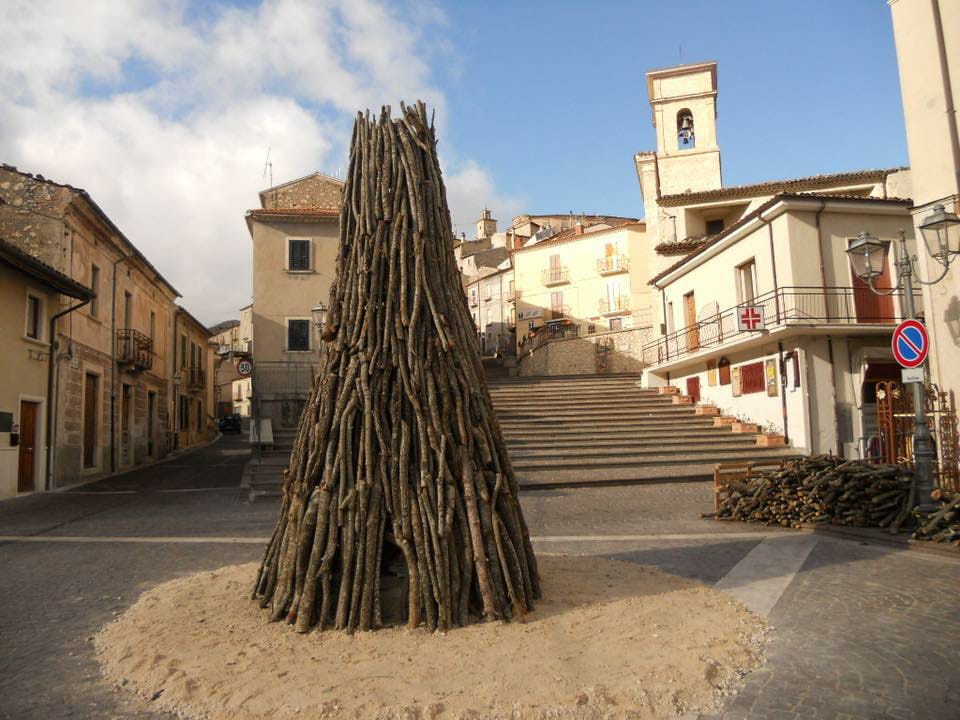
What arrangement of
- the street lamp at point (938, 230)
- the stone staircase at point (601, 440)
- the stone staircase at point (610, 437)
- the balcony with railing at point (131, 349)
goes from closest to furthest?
the street lamp at point (938, 230)
the stone staircase at point (601, 440)
the stone staircase at point (610, 437)
the balcony with railing at point (131, 349)

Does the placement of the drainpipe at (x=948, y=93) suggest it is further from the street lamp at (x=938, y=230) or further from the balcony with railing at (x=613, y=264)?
the balcony with railing at (x=613, y=264)

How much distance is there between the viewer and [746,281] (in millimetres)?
20188

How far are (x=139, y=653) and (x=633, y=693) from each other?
281cm

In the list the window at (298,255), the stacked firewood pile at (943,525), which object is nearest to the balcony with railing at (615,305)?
the window at (298,255)

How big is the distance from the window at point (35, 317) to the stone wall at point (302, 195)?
1169 centimetres

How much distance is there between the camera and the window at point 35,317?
16.2 metres

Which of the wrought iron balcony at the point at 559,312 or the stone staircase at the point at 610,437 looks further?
the wrought iron balcony at the point at 559,312

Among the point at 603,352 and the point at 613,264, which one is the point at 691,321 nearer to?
the point at 603,352

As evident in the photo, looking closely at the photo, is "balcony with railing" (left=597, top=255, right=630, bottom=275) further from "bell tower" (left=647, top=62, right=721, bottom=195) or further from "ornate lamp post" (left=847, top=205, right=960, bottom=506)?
"ornate lamp post" (left=847, top=205, right=960, bottom=506)

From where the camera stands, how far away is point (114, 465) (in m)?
21.8

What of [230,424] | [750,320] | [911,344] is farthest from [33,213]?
[230,424]

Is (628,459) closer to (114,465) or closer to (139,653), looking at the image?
(139,653)

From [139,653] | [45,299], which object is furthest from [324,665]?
[45,299]

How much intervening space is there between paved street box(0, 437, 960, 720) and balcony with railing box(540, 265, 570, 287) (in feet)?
89.9
